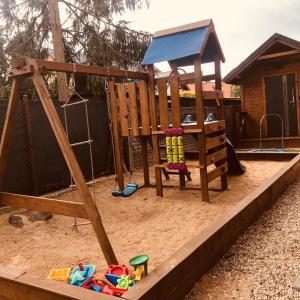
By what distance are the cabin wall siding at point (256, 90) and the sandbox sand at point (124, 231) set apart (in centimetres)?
758

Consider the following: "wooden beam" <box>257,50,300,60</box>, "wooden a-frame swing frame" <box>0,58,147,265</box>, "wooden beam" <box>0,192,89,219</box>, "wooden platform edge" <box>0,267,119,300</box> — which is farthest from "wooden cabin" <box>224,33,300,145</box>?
"wooden platform edge" <box>0,267,119,300</box>

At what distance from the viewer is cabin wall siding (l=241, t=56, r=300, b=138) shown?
40.6 ft

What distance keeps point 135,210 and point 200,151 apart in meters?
1.32

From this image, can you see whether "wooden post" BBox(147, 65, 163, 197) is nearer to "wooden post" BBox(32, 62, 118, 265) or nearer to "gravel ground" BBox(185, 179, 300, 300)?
"gravel ground" BBox(185, 179, 300, 300)

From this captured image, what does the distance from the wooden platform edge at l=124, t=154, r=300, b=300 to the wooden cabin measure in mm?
8783

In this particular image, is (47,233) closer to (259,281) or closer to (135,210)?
(135,210)

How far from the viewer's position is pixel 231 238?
10.4 feet

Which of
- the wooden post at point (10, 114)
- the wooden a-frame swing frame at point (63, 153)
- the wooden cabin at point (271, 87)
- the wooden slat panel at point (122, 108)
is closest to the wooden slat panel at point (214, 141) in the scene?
the wooden slat panel at point (122, 108)

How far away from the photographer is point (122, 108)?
6027 millimetres

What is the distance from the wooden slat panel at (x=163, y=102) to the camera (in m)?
5.29

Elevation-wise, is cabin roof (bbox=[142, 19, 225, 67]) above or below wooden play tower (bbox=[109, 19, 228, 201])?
above

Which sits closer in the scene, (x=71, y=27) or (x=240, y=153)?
(x=240, y=153)

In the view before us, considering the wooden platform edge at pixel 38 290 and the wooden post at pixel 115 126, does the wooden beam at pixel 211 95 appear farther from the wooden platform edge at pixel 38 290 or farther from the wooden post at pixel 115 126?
the wooden platform edge at pixel 38 290

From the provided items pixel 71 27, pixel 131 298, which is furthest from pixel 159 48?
pixel 71 27
